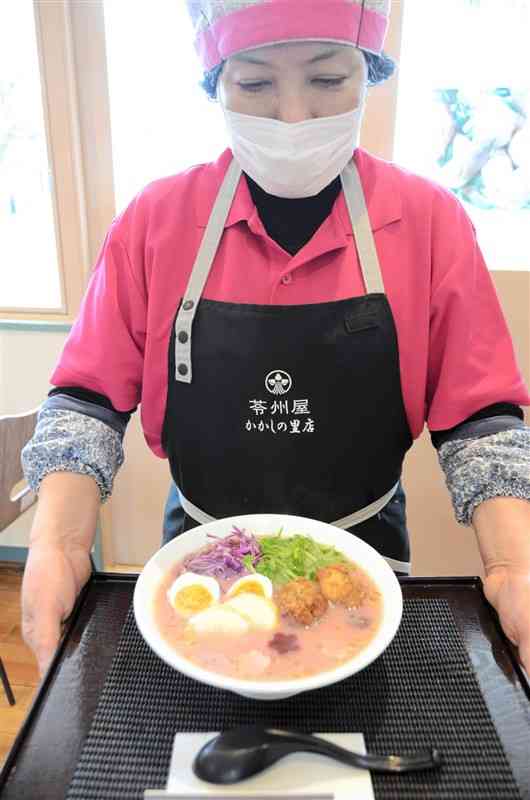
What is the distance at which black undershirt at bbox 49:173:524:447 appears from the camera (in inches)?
42.9

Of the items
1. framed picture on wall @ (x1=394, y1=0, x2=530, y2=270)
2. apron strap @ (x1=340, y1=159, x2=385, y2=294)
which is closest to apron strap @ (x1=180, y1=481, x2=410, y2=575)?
apron strap @ (x1=340, y1=159, x2=385, y2=294)

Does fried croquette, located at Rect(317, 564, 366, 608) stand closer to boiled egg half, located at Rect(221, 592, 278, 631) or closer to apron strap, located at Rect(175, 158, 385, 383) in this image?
boiled egg half, located at Rect(221, 592, 278, 631)

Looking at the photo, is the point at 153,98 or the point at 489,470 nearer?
the point at 489,470

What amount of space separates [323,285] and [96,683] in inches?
27.9

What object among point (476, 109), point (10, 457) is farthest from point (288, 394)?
point (476, 109)

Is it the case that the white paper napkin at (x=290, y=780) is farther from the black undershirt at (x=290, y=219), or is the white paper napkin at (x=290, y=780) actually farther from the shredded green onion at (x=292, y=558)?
the black undershirt at (x=290, y=219)

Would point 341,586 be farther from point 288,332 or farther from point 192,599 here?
point 288,332

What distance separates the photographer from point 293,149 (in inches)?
39.7

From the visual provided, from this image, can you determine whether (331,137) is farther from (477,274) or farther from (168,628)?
(168,628)

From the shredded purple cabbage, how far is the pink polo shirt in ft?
1.09

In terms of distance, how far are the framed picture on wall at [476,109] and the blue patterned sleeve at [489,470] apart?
1.12m

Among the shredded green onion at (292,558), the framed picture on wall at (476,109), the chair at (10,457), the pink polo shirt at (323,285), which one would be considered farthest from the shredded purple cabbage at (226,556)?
the framed picture on wall at (476,109)

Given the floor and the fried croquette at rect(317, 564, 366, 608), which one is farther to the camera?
the floor

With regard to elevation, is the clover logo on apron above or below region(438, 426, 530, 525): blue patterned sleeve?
above
